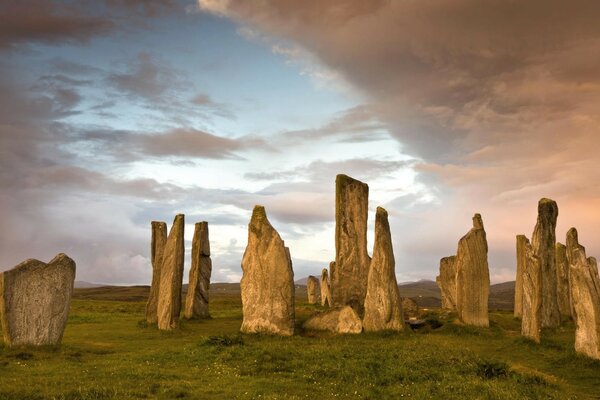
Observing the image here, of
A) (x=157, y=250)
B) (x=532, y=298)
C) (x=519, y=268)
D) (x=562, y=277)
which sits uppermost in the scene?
(x=157, y=250)

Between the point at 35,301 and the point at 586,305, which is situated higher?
the point at 35,301

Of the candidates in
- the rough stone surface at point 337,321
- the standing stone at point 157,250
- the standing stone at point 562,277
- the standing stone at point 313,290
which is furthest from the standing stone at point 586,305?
the standing stone at point 313,290

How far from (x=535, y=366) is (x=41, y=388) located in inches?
718

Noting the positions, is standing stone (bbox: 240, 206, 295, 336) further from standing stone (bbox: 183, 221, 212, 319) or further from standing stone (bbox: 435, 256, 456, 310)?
standing stone (bbox: 435, 256, 456, 310)

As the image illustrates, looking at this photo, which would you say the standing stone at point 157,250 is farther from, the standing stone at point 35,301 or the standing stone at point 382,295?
the standing stone at point 382,295

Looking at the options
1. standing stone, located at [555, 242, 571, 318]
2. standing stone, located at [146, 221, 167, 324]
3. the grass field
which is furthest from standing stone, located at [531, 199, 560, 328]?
standing stone, located at [146, 221, 167, 324]

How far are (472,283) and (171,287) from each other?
17282 millimetres

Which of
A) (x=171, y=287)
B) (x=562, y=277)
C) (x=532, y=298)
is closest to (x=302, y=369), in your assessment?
(x=532, y=298)

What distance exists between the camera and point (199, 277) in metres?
41.1

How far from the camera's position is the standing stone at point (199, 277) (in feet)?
133

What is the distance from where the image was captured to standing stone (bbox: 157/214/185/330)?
31.9 m

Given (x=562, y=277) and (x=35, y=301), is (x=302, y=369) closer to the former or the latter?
(x=35, y=301)

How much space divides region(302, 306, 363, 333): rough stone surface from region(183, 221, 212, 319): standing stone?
40.6ft

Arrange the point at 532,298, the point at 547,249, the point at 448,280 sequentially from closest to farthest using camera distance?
the point at 532,298, the point at 547,249, the point at 448,280
